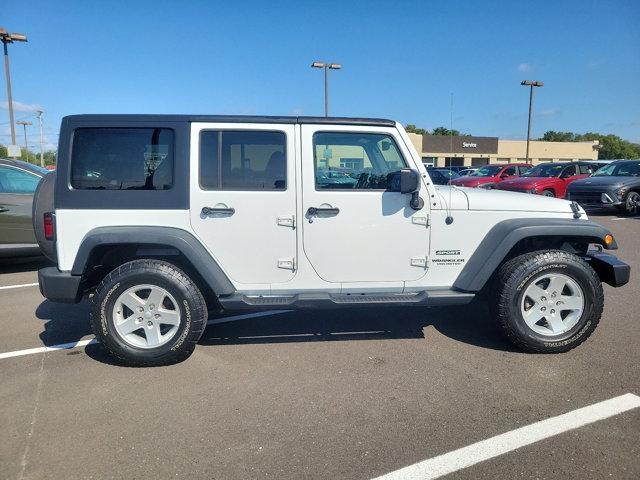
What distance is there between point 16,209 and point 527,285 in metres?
6.64

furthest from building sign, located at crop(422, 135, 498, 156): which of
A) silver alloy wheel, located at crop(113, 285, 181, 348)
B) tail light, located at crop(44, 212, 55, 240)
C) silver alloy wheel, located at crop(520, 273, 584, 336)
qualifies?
tail light, located at crop(44, 212, 55, 240)

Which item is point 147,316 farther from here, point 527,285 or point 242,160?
point 527,285

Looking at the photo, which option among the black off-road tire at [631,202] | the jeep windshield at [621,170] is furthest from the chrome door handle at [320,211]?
the jeep windshield at [621,170]

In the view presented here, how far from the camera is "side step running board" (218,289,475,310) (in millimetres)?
3518

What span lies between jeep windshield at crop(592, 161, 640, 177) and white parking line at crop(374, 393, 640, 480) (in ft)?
41.9

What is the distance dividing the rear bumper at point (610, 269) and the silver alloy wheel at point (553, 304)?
0.37 m

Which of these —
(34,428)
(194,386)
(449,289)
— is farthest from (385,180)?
(34,428)

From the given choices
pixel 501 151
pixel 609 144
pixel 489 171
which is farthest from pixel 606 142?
pixel 489 171

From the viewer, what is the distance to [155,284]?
3451 mm

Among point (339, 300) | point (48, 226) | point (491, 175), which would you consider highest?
point (491, 175)

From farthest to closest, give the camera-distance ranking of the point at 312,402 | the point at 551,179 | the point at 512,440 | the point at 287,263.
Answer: the point at 551,179 → the point at 287,263 → the point at 312,402 → the point at 512,440

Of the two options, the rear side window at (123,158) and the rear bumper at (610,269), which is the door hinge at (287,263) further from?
the rear bumper at (610,269)

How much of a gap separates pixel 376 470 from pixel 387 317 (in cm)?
235

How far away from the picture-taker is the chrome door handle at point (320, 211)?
3.51 meters
